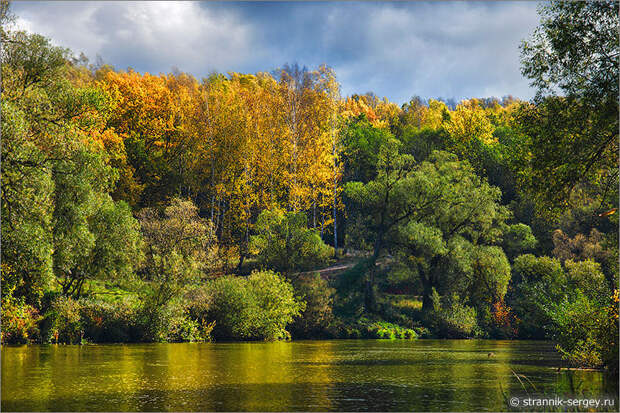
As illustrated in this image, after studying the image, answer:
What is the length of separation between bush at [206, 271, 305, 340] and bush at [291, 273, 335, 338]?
2.61 m

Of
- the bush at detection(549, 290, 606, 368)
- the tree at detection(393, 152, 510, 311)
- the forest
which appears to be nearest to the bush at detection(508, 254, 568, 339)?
the forest

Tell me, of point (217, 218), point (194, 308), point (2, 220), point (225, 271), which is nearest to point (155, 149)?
point (217, 218)

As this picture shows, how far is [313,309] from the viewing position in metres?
56.7

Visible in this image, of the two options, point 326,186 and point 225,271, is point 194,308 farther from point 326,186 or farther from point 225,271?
point 326,186

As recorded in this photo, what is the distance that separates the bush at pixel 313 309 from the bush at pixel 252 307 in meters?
2.61

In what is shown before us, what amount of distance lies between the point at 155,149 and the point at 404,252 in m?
32.8

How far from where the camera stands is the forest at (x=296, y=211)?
24203 mm

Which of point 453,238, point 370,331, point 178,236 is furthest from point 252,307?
point 453,238

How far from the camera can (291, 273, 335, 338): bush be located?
5666 centimetres

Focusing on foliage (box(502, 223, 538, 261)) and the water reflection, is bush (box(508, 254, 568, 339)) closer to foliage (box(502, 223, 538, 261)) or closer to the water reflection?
foliage (box(502, 223, 538, 261))

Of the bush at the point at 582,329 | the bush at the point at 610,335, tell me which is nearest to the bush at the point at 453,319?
the bush at the point at 582,329

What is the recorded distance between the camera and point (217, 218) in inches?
2744

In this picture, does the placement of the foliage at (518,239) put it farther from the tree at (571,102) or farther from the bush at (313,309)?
the tree at (571,102)

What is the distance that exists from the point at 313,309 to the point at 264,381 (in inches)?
1378
